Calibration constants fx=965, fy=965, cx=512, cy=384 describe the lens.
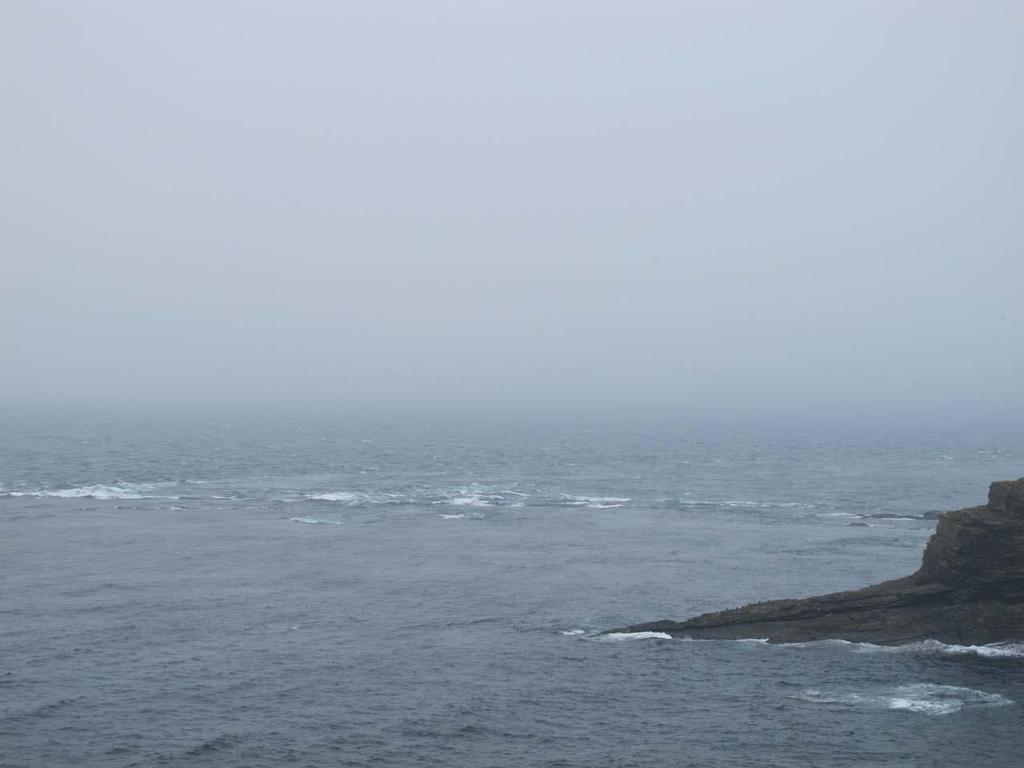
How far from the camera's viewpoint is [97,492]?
123938 mm

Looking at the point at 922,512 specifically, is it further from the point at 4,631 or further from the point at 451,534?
the point at 4,631

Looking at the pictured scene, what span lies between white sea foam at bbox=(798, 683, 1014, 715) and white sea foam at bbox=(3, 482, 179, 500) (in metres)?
93.0

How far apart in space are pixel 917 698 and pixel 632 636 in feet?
56.7

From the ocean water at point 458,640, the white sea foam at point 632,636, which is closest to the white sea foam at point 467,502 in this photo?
Answer: the ocean water at point 458,640

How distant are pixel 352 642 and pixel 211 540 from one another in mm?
39190

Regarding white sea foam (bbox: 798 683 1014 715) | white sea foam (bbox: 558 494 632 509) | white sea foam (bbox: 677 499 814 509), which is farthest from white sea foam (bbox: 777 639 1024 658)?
white sea foam (bbox: 558 494 632 509)

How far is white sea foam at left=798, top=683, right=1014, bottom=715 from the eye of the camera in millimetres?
45469

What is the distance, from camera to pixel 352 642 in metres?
57.7

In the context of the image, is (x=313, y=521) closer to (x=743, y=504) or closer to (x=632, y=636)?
(x=743, y=504)

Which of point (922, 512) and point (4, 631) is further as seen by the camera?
point (922, 512)

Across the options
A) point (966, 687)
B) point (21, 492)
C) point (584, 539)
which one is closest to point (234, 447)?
point (21, 492)

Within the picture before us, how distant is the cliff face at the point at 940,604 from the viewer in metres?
54.4

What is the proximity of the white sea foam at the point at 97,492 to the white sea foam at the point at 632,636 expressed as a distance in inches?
3060

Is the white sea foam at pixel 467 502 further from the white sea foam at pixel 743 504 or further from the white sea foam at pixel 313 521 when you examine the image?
the white sea foam at pixel 743 504
